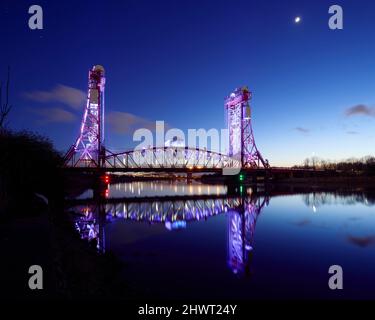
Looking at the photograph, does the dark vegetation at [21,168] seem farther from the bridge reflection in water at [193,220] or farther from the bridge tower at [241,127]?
the bridge tower at [241,127]

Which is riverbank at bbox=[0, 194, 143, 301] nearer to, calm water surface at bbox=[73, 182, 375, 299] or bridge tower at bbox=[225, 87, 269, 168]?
calm water surface at bbox=[73, 182, 375, 299]

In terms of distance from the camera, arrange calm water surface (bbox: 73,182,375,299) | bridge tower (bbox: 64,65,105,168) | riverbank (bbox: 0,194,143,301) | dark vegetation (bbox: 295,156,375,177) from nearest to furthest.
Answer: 1. riverbank (bbox: 0,194,143,301)
2. calm water surface (bbox: 73,182,375,299)
3. bridge tower (bbox: 64,65,105,168)
4. dark vegetation (bbox: 295,156,375,177)

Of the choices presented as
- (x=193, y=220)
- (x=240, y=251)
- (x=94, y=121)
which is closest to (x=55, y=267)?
(x=240, y=251)

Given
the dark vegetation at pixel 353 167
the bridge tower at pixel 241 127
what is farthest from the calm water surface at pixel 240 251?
the dark vegetation at pixel 353 167

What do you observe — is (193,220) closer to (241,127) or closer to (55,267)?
(55,267)

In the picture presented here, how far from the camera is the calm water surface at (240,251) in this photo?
12688 mm

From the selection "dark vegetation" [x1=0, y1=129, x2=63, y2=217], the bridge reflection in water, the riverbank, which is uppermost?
"dark vegetation" [x1=0, y1=129, x2=63, y2=217]

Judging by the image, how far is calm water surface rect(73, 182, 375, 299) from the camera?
1269 cm

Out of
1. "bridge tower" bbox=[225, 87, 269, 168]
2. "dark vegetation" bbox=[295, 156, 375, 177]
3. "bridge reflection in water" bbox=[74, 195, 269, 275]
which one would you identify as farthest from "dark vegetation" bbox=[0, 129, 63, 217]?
"dark vegetation" bbox=[295, 156, 375, 177]

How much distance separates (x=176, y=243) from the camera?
22.2 metres

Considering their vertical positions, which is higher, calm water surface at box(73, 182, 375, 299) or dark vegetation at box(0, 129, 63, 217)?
dark vegetation at box(0, 129, 63, 217)

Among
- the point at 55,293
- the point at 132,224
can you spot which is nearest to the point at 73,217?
the point at 132,224

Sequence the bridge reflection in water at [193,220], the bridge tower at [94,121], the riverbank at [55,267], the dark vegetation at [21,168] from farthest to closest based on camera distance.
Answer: the bridge tower at [94,121], the dark vegetation at [21,168], the bridge reflection in water at [193,220], the riverbank at [55,267]
